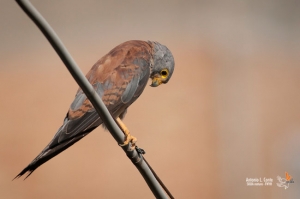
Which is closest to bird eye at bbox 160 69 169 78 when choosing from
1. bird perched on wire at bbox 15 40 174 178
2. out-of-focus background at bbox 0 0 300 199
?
bird perched on wire at bbox 15 40 174 178

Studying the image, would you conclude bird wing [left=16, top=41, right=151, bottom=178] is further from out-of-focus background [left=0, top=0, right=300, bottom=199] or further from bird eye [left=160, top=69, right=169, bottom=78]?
out-of-focus background [left=0, top=0, right=300, bottom=199]

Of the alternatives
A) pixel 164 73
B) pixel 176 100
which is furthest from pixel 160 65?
pixel 176 100

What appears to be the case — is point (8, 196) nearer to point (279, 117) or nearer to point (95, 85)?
point (95, 85)

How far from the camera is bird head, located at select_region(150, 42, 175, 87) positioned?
53.8 inches

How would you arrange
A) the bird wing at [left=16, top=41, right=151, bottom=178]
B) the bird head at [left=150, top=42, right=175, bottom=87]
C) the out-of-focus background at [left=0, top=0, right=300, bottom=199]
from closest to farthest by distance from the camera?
the bird wing at [left=16, top=41, right=151, bottom=178] < the bird head at [left=150, top=42, right=175, bottom=87] < the out-of-focus background at [left=0, top=0, right=300, bottom=199]

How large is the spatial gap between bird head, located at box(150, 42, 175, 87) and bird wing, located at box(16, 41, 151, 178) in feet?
0.18

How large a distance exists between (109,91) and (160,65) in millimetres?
327

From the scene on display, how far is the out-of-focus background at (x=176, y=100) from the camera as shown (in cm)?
209

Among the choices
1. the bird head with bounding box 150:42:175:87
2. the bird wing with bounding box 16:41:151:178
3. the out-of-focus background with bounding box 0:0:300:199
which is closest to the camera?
the bird wing with bounding box 16:41:151:178

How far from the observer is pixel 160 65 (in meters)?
1.38

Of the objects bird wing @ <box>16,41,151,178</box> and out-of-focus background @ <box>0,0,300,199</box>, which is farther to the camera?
out-of-focus background @ <box>0,0,300,199</box>

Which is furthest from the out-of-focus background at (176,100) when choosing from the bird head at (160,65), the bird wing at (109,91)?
the bird wing at (109,91)

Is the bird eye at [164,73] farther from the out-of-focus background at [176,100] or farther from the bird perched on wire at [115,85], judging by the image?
the out-of-focus background at [176,100]

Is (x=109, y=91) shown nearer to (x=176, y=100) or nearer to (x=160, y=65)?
(x=160, y=65)
